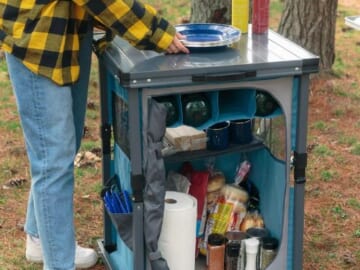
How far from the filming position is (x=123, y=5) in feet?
8.65

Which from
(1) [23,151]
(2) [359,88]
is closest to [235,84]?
(1) [23,151]

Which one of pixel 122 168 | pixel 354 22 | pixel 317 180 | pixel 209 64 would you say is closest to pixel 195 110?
pixel 209 64

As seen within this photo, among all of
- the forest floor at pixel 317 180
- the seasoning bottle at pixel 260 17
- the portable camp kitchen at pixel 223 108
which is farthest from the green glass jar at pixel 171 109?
the forest floor at pixel 317 180

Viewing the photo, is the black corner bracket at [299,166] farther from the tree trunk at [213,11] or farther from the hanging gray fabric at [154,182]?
the tree trunk at [213,11]

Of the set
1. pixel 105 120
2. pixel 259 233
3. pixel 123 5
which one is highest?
pixel 123 5

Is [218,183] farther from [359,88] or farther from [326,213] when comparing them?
[359,88]

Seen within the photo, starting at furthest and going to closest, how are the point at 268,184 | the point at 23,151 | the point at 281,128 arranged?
the point at 23,151 < the point at 268,184 < the point at 281,128

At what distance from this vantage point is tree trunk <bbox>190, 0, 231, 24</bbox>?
509 centimetres

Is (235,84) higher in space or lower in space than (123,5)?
lower

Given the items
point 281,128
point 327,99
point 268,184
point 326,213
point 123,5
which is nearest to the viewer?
point 123,5

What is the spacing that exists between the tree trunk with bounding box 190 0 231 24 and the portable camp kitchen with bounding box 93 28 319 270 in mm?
1895

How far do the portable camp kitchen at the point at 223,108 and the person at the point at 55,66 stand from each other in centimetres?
13

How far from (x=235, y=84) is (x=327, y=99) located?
10.2 ft

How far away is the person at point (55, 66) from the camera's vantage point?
2643 millimetres
